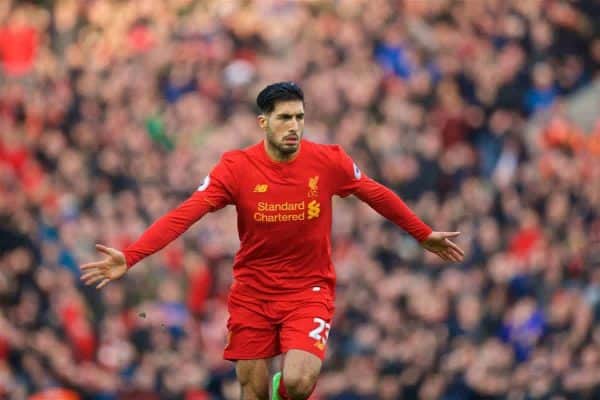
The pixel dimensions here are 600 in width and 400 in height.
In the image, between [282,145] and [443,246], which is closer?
[282,145]

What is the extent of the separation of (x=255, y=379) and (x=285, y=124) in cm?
182

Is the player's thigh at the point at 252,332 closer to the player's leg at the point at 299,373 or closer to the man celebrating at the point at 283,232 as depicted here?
the man celebrating at the point at 283,232

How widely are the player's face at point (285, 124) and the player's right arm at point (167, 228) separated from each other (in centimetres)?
36

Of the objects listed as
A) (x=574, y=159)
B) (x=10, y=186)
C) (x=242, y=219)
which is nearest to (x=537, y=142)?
(x=574, y=159)

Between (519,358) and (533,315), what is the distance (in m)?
0.53

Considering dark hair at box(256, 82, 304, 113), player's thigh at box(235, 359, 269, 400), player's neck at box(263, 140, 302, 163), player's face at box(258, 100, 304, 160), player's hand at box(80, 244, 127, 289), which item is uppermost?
dark hair at box(256, 82, 304, 113)

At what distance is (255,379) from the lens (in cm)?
1255

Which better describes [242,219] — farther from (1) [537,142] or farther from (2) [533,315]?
(1) [537,142]

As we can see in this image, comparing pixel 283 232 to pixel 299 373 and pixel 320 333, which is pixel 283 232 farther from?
pixel 299 373

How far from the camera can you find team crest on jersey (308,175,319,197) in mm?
12281

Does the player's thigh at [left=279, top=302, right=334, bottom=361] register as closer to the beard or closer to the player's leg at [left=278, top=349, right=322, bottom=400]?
the player's leg at [left=278, top=349, right=322, bottom=400]

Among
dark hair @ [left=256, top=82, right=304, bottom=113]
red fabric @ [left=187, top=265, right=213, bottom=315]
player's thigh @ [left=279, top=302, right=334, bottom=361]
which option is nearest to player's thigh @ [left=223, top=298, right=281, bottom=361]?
player's thigh @ [left=279, top=302, right=334, bottom=361]

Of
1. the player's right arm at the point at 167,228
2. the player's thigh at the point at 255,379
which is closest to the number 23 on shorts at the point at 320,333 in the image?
the player's thigh at the point at 255,379

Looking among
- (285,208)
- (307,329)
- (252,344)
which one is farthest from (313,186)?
(252,344)
